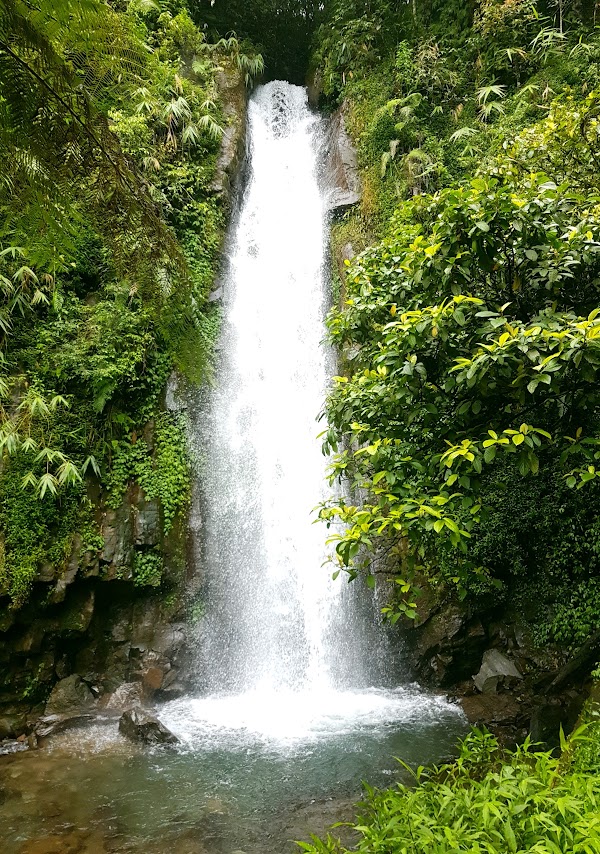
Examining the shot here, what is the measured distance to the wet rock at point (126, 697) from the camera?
7.45m

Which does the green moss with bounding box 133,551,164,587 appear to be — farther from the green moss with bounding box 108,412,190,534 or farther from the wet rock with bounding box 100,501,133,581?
the green moss with bounding box 108,412,190,534

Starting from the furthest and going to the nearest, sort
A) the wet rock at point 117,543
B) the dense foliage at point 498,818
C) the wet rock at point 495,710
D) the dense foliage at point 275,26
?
the dense foliage at point 275,26 < the wet rock at point 117,543 < the wet rock at point 495,710 < the dense foliage at point 498,818

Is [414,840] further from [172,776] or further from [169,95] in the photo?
[169,95]

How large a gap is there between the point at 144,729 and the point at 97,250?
8365mm

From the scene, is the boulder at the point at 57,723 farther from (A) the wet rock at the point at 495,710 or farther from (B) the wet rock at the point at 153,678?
(A) the wet rock at the point at 495,710

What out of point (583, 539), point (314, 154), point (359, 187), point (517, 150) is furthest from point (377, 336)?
point (314, 154)

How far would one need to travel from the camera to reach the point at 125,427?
9.23 m

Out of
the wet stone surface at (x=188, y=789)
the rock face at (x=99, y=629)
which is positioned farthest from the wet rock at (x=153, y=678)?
the wet stone surface at (x=188, y=789)

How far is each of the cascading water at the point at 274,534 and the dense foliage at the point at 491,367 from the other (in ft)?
3.76

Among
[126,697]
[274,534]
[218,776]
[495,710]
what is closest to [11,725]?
[126,697]

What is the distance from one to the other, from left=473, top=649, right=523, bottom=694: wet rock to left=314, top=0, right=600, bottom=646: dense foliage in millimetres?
749

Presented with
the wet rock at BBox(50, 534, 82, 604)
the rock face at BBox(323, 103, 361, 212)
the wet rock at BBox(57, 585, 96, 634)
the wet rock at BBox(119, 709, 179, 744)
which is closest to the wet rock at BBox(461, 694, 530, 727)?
the wet rock at BBox(119, 709, 179, 744)

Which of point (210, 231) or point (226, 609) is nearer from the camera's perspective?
point (226, 609)

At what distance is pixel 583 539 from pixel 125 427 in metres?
7.11
